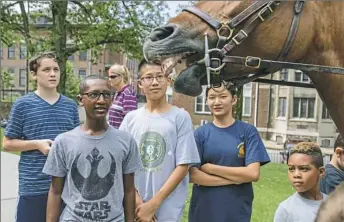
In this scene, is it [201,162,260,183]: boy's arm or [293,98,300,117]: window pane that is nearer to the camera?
[201,162,260,183]: boy's arm

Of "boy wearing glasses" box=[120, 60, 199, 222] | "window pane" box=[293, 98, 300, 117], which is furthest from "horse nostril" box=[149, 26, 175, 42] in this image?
"window pane" box=[293, 98, 300, 117]

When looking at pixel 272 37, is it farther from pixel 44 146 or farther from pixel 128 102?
pixel 128 102

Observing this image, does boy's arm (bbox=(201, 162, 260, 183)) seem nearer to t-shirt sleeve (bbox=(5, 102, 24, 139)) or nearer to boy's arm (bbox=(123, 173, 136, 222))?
boy's arm (bbox=(123, 173, 136, 222))

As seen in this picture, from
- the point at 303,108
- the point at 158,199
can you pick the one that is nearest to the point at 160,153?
the point at 158,199

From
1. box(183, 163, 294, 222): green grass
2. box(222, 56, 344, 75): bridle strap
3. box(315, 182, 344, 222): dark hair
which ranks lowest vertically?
box(183, 163, 294, 222): green grass

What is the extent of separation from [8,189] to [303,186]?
6.21m

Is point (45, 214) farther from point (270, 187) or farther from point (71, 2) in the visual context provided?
point (71, 2)

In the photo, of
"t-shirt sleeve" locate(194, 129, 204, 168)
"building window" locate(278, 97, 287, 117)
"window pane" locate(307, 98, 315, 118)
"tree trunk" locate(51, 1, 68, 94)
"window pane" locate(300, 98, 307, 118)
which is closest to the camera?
"t-shirt sleeve" locate(194, 129, 204, 168)

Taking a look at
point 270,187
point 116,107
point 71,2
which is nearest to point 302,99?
point 71,2

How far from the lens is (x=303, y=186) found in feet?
9.60

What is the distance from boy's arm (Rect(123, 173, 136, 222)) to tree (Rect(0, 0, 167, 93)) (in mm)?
14288

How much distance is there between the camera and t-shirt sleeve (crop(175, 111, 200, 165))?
314cm

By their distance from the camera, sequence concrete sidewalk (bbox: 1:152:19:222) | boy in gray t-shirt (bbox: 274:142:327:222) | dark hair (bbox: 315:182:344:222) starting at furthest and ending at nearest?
concrete sidewalk (bbox: 1:152:19:222) < boy in gray t-shirt (bbox: 274:142:327:222) < dark hair (bbox: 315:182:344:222)

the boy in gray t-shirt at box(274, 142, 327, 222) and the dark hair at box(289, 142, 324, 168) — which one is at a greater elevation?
the dark hair at box(289, 142, 324, 168)
